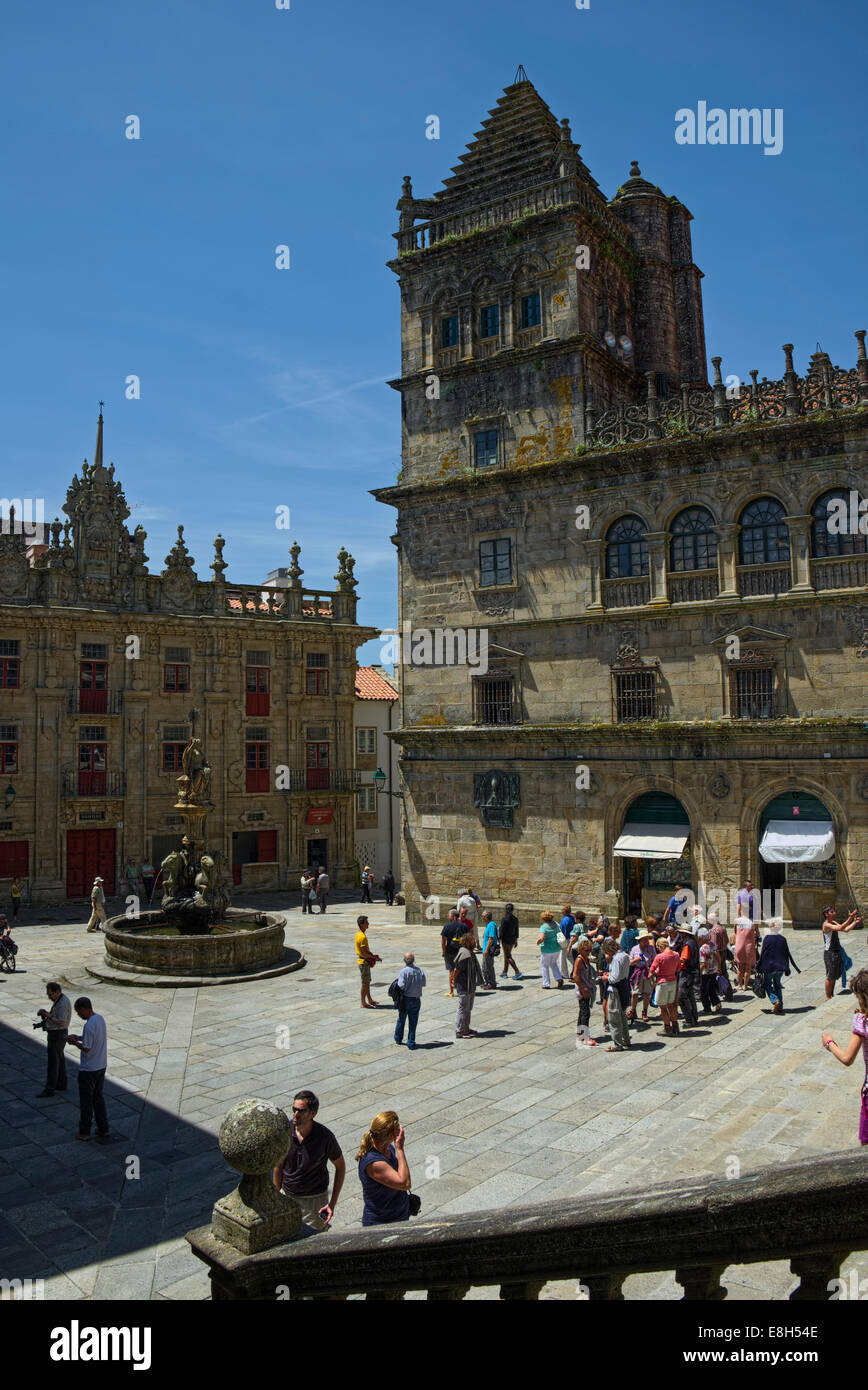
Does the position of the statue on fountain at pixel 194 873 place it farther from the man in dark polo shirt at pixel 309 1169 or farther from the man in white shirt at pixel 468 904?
the man in dark polo shirt at pixel 309 1169

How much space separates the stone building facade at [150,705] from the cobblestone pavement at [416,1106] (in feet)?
63.9

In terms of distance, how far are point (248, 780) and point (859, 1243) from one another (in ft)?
126

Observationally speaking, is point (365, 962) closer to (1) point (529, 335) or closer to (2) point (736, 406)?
(2) point (736, 406)

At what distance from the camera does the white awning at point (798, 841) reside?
22453mm

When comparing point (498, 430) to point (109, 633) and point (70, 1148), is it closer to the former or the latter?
point (109, 633)

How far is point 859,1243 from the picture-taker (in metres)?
3.97

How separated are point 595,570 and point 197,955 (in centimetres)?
1468

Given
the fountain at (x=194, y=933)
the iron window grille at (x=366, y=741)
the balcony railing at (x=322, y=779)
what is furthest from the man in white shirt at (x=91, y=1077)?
the iron window grille at (x=366, y=741)

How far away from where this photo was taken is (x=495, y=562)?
28328 mm

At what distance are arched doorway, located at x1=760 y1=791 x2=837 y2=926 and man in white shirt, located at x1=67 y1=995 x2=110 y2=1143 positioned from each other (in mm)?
16794

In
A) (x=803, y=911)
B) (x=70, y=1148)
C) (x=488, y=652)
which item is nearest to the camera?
(x=70, y=1148)

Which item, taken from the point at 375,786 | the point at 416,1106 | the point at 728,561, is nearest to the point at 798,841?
the point at 728,561
